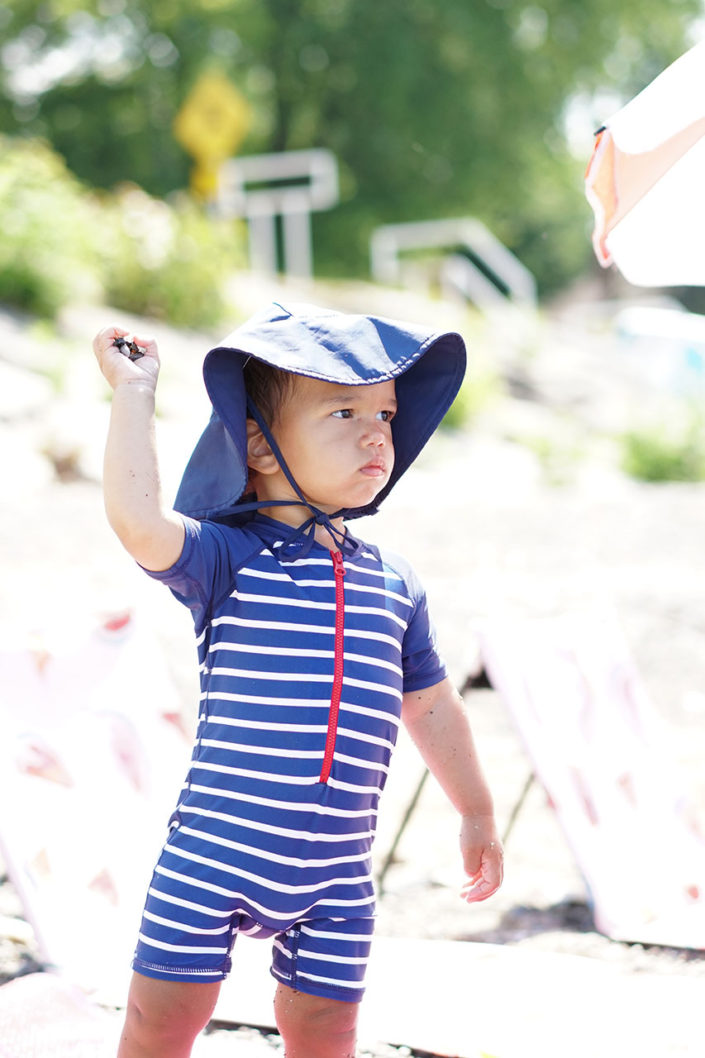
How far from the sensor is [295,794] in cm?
188

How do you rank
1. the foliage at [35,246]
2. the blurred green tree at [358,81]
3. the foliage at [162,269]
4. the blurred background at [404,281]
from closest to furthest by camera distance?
the blurred background at [404,281] < the foliage at [35,246] < the foliage at [162,269] < the blurred green tree at [358,81]

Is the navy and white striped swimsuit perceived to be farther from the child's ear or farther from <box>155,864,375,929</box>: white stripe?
the child's ear

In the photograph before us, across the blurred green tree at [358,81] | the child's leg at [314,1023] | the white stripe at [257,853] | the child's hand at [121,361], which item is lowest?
the child's leg at [314,1023]

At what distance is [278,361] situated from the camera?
1.90m

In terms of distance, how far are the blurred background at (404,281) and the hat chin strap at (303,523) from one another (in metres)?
1.30

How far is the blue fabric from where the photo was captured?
1930 millimetres

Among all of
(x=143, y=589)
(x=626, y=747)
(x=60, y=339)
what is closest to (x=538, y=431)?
(x=60, y=339)

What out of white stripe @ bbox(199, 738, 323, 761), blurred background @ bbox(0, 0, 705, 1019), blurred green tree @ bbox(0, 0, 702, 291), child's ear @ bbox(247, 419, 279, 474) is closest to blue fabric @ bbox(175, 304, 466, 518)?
child's ear @ bbox(247, 419, 279, 474)

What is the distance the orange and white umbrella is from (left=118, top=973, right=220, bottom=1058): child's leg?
4.77ft

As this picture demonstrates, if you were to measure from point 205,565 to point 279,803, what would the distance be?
14.7 inches

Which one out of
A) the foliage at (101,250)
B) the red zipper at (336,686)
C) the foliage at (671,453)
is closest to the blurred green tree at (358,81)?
the foliage at (101,250)

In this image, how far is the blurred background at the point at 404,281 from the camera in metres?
5.78

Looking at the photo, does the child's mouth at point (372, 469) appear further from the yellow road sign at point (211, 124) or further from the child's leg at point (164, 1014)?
the yellow road sign at point (211, 124)

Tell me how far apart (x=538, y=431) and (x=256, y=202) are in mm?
10141
